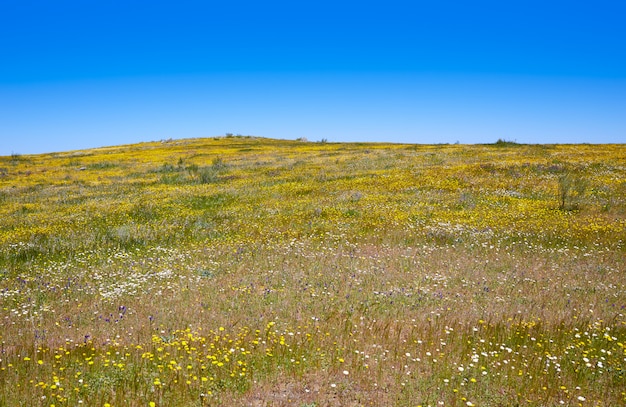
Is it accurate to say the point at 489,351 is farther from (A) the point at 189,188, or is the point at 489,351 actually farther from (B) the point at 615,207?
(A) the point at 189,188

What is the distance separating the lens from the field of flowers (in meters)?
5.68

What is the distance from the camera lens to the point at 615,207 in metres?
18.0

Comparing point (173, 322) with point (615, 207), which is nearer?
point (173, 322)

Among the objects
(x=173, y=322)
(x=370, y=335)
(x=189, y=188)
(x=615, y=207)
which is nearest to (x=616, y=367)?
(x=370, y=335)

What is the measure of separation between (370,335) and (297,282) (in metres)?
2.90

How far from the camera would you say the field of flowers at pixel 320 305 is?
568 centimetres

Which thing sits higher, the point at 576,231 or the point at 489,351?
the point at 576,231

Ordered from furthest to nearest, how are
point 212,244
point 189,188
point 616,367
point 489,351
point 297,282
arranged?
1. point 189,188
2. point 212,244
3. point 297,282
4. point 489,351
5. point 616,367

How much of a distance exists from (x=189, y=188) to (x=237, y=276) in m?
18.3

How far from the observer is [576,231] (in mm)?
14312

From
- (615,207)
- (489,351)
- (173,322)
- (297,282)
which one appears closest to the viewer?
(489,351)

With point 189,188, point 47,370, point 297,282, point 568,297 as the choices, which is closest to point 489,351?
point 568,297

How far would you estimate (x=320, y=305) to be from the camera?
27.5 feet

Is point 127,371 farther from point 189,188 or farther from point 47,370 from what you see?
point 189,188
